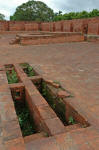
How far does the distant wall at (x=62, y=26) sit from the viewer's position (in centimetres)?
949

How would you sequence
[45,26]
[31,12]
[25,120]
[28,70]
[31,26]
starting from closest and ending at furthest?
[25,120] → [28,70] → [45,26] → [31,26] → [31,12]

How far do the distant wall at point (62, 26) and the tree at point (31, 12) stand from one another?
19.3m

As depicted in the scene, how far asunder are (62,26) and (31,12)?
2491 centimetres

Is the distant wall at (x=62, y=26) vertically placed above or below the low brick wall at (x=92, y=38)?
above

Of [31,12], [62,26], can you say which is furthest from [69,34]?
[31,12]

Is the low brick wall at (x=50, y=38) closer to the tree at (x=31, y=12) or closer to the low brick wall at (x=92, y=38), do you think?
the low brick wall at (x=92, y=38)

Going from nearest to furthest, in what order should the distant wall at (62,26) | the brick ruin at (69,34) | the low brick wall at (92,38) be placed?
the brick ruin at (69,34) < the low brick wall at (92,38) < the distant wall at (62,26)

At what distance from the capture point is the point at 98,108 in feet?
6.31

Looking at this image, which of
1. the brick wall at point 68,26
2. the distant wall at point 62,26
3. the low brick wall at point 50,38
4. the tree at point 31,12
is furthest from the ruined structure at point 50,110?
the tree at point 31,12

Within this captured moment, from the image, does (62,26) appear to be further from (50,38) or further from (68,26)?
(50,38)

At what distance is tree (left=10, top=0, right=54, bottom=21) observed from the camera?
112 ft

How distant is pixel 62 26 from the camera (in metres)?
12.8

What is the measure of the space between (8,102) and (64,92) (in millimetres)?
899

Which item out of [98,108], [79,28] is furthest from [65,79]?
[79,28]
